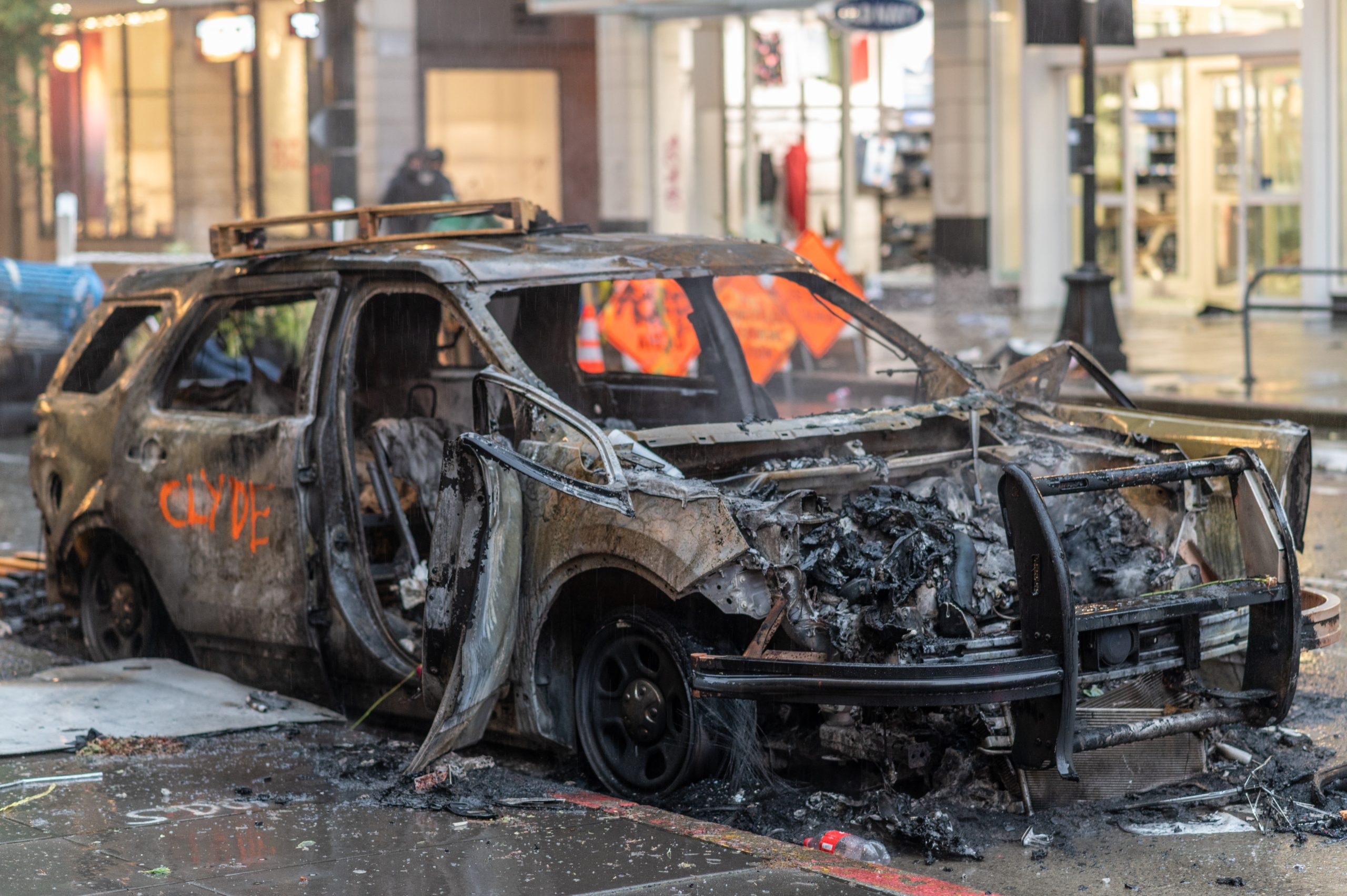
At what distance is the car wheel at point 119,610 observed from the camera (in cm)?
750

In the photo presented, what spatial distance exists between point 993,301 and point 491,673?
19.1 meters

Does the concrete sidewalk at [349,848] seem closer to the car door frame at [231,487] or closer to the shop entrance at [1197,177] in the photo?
the car door frame at [231,487]

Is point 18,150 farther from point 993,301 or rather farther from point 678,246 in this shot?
point 678,246

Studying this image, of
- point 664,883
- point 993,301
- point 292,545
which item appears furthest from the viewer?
point 993,301

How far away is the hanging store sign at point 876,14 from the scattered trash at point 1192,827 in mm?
17591

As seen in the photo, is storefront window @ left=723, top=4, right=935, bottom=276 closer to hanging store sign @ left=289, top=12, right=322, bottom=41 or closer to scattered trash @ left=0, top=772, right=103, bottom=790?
hanging store sign @ left=289, top=12, right=322, bottom=41

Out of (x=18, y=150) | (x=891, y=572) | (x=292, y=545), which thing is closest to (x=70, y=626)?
(x=292, y=545)

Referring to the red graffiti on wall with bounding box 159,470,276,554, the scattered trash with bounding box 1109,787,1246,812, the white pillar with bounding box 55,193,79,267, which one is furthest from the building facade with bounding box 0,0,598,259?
the scattered trash with bounding box 1109,787,1246,812

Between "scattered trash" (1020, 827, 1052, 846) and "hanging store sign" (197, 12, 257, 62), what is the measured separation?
29533 mm

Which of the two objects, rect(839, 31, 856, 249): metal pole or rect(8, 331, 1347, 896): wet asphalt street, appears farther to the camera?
rect(839, 31, 856, 249): metal pole

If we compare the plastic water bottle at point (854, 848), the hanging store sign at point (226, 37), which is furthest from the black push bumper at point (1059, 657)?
the hanging store sign at point (226, 37)

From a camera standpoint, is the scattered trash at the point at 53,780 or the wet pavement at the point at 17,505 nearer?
the scattered trash at the point at 53,780

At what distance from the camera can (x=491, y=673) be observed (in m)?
5.71

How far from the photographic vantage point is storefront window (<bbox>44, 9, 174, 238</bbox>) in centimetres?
3419
